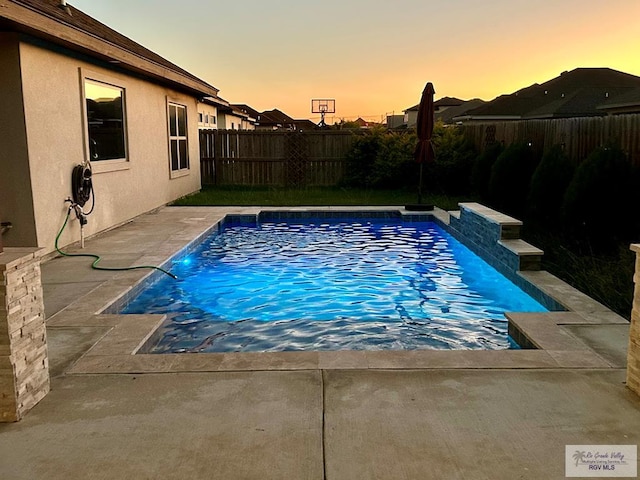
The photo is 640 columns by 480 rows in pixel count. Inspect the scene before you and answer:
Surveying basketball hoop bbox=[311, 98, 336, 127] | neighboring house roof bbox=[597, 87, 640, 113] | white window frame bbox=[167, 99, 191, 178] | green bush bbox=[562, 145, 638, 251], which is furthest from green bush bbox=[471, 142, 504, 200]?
basketball hoop bbox=[311, 98, 336, 127]

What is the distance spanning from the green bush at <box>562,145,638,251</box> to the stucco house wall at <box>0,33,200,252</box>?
7015mm

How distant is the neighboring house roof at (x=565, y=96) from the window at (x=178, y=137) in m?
19.8

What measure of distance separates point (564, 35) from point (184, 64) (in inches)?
624

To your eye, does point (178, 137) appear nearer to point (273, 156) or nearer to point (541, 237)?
point (273, 156)

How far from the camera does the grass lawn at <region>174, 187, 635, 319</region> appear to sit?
5431mm

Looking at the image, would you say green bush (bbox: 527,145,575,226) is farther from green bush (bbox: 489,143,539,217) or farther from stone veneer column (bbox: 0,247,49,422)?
stone veneer column (bbox: 0,247,49,422)

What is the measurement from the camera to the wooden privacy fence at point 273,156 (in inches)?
679

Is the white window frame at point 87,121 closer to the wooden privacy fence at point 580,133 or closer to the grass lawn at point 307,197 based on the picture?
the grass lawn at point 307,197

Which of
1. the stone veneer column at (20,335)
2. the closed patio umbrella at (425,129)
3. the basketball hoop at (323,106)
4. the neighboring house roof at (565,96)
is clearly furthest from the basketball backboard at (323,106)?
the stone veneer column at (20,335)

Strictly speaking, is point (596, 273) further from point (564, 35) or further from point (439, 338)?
point (564, 35)

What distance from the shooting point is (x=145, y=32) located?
754 inches

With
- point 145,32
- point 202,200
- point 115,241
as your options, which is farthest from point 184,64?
point 115,241

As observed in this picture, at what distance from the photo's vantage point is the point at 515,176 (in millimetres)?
10508

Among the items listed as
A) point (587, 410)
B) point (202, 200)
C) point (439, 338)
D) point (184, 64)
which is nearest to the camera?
point (587, 410)
